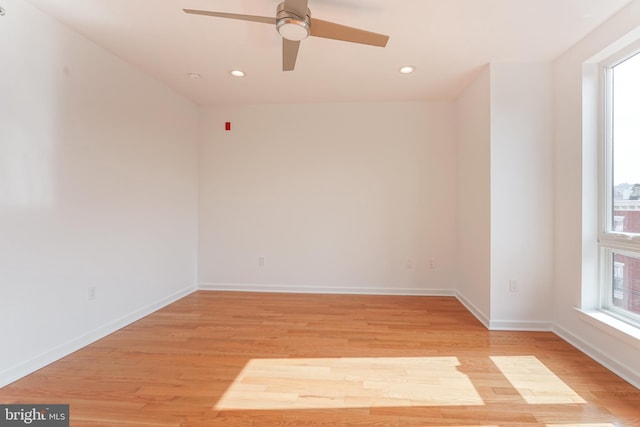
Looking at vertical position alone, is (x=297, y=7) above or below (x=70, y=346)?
above

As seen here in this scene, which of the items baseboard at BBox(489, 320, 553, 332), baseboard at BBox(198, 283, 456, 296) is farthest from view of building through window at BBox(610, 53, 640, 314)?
baseboard at BBox(198, 283, 456, 296)

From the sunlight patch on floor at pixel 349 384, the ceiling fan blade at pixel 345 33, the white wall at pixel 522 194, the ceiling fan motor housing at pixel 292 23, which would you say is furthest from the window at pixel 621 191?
the ceiling fan motor housing at pixel 292 23

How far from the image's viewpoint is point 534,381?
1945mm

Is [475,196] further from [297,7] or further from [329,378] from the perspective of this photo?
[297,7]

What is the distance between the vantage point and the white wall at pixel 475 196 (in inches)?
114

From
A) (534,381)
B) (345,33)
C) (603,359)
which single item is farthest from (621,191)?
(345,33)

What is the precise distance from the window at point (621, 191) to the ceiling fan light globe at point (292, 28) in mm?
2349

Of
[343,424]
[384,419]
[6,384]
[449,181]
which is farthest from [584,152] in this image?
[6,384]

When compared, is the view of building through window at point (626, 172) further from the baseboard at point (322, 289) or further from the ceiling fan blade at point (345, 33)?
the ceiling fan blade at point (345, 33)

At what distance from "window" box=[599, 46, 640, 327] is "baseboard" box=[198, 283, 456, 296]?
172cm

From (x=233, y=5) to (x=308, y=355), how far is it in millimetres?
2583

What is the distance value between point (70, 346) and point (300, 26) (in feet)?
9.45

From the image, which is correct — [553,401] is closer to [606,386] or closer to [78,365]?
[606,386]

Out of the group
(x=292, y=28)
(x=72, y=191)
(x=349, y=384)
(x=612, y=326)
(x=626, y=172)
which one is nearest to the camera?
→ (x=292, y=28)
